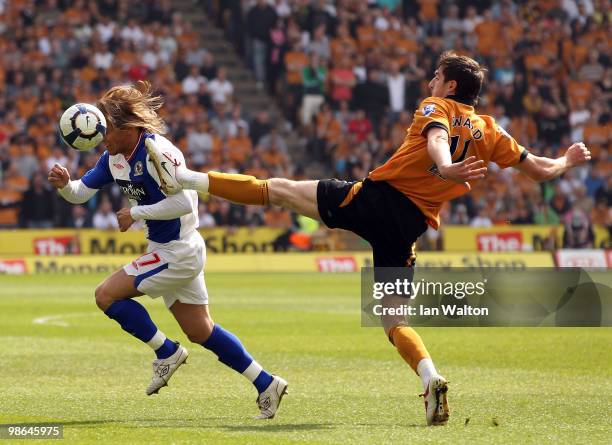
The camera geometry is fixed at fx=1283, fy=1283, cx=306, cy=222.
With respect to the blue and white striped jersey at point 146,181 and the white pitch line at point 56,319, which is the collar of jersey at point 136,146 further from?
the white pitch line at point 56,319

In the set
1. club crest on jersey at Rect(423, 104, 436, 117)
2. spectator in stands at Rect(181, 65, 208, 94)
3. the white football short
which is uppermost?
spectator in stands at Rect(181, 65, 208, 94)

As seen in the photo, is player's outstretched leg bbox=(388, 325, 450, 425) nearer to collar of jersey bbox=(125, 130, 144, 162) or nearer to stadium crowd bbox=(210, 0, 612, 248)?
collar of jersey bbox=(125, 130, 144, 162)

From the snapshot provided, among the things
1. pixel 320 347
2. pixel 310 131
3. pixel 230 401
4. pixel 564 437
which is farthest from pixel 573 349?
pixel 310 131

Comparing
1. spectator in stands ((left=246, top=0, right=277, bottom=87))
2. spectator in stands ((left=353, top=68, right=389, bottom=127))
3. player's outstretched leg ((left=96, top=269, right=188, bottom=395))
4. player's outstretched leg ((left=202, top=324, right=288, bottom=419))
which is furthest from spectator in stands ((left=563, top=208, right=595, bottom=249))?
player's outstretched leg ((left=202, top=324, right=288, bottom=419))

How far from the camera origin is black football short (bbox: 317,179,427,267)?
8805 millimetres

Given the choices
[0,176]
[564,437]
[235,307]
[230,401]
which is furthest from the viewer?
[0,176]

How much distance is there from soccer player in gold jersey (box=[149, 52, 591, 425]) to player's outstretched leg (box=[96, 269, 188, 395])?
94cm

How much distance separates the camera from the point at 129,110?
9.31 meters

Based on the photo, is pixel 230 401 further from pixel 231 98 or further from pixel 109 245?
pixel 231 98

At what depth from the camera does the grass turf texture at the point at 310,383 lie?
27.3 ft

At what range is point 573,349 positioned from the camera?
14328 millimetres

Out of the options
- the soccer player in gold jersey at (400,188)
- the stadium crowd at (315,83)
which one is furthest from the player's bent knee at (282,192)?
the stadium crowd at (315,83)

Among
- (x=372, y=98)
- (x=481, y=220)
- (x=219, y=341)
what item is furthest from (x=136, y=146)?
(x=372, y=98)

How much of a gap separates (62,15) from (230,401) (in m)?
24.5
